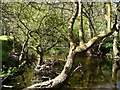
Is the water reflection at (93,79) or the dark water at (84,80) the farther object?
the water reflection at (93,79)

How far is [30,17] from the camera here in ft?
39.0

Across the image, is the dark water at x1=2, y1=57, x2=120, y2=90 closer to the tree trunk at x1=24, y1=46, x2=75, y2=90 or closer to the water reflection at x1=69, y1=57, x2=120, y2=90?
the water reflection at x1=69, y1=57, x2=120, y2=90

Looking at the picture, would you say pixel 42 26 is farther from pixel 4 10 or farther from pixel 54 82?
pixel 54 82

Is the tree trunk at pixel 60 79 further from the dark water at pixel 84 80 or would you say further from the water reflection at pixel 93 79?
the water reflection at pixel 93 79

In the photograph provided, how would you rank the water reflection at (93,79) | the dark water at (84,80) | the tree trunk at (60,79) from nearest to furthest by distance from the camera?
the tree trunk at (60,79) < the dark water at (84,80) < the water reflection at (93,79)

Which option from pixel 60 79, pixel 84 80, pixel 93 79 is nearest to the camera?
pixel 60 79

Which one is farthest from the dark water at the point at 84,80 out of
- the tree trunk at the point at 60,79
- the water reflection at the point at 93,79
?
the tree trunk at the point at 60,79

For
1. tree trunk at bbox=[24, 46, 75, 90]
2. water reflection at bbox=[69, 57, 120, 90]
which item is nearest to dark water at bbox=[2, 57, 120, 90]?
water reflection at bbox=[69, 57, 120, 90]

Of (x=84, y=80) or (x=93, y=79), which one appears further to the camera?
(x=93, y=79)

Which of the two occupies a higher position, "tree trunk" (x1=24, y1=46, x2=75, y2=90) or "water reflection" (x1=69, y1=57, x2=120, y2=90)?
"tree trunk" (x1=24, y1=46, x2=75, y2=90)

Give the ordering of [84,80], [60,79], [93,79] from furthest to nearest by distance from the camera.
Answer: [93,79]
[84,80]
[60,79]

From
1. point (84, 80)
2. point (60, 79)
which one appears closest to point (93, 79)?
point (84, 80)

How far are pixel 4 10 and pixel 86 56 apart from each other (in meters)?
6.73

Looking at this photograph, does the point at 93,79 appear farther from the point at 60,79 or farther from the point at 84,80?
the point at 60,79
